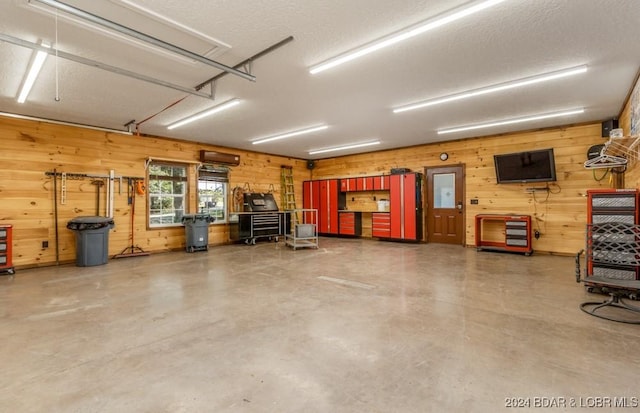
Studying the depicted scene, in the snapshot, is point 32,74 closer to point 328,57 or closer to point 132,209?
point 132,209

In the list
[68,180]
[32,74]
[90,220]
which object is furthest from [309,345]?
[68,180]

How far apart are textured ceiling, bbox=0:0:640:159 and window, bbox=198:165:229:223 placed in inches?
91.0

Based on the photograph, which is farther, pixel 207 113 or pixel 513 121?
pixel 513 121

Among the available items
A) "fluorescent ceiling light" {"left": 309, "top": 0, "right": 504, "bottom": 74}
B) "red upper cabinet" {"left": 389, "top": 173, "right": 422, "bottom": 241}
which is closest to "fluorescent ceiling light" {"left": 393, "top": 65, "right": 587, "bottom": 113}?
"fluorescent ceiling light" {"left": 309, "top": 0, "right": 504, "bottom": 74}

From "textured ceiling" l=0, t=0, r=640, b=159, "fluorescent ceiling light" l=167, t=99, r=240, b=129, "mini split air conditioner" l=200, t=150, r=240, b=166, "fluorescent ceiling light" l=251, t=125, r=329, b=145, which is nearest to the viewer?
"textured ceiling" l=0, t=0, r=640, b=159

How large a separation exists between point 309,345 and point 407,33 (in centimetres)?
293

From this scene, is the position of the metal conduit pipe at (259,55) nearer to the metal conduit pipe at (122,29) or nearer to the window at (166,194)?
the metal conduit pipe at (122,29)

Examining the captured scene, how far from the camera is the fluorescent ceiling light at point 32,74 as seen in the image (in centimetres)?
320

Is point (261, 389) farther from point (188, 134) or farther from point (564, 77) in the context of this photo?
point (188, 134)

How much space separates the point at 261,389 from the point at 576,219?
7131mm

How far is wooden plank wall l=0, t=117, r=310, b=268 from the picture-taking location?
5.30 meters

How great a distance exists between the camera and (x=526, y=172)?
20.9ft

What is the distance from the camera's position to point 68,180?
5.83 m

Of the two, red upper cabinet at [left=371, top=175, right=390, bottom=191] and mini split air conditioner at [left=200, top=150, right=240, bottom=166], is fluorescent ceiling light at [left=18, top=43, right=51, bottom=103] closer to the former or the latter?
mini split air conditioner at [left=200, top=150, right=240, bottom=166]
